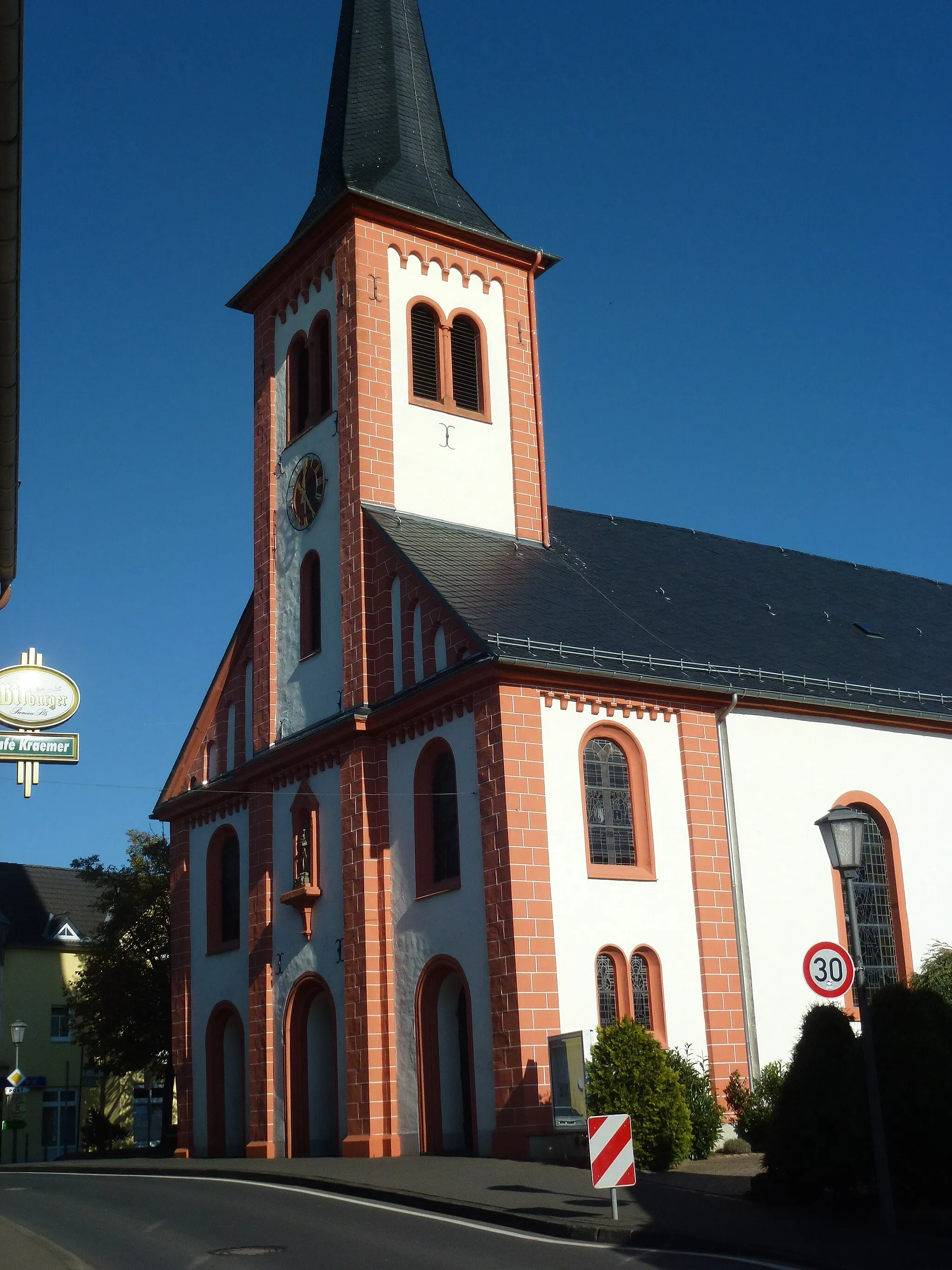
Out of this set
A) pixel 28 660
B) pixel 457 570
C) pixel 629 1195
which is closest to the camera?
pixel 28 660

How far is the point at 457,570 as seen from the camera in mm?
25297

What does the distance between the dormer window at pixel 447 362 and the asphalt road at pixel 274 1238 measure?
15.0 meters

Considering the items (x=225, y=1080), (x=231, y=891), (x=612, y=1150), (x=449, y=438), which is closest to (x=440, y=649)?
(x=449, y=438)

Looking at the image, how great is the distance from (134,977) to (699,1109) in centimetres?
2192

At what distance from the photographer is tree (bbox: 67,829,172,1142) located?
126 feet

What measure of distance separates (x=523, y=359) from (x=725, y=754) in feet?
31.9

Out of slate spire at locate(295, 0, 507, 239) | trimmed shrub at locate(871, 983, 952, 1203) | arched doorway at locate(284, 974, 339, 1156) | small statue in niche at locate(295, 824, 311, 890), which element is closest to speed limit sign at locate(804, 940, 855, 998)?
trimmed shrub at locate(871, 983, 952, 1203)

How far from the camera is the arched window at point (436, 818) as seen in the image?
75.7 ft

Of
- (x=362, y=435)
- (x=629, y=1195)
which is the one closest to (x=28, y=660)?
(x=629, y=1195)

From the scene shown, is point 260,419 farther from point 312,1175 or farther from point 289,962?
point 312,1175

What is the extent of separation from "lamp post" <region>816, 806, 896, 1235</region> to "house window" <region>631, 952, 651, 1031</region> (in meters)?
7.90

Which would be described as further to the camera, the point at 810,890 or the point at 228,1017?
the point at 228,1017

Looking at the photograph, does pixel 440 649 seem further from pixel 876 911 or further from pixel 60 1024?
pixel 60 1024

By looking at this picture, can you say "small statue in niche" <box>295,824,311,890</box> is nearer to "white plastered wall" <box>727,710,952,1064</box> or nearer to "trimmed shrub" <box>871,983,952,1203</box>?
"white plastered wall" <box>727,710,952,1064</box>
